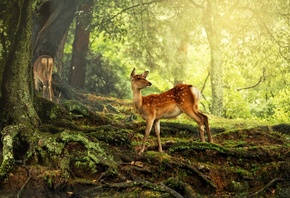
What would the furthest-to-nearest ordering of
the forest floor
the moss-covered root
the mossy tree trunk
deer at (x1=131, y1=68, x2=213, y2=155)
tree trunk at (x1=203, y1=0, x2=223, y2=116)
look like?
tree trunk at (x1=203, y1=0, x2=223, y2=116), deer at (x1=131, y1=68, x2=213, y2=155), the mossy tree trunk, the moss-covered root, the forest floor

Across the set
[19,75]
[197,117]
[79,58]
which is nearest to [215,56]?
[79,58]

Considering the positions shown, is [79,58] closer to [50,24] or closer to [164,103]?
[50,24]

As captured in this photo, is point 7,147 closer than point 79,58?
Yes

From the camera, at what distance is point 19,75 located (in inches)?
416

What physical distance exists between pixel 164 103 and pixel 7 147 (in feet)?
10.8

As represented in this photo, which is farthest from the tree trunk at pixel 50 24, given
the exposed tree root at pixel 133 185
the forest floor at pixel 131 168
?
the exposed tree root at pixel 133 185

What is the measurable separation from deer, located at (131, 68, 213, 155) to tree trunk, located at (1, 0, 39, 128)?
2.10m

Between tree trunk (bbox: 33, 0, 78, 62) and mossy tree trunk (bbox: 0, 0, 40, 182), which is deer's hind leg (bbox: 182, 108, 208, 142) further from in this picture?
tree trunk (bbox: 33, 0, 78, 62)

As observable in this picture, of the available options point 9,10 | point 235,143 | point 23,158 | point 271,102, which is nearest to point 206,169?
point 235,143

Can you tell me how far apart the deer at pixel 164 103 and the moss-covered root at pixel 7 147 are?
238 cm

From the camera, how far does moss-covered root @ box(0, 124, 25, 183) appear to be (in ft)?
28.8

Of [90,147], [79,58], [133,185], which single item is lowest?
[133,185]

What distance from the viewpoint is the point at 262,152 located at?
10.5 meters

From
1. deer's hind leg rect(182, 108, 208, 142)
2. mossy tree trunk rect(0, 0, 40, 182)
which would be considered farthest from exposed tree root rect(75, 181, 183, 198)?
deer's hind leg rect(182, 108, 208, 142)
